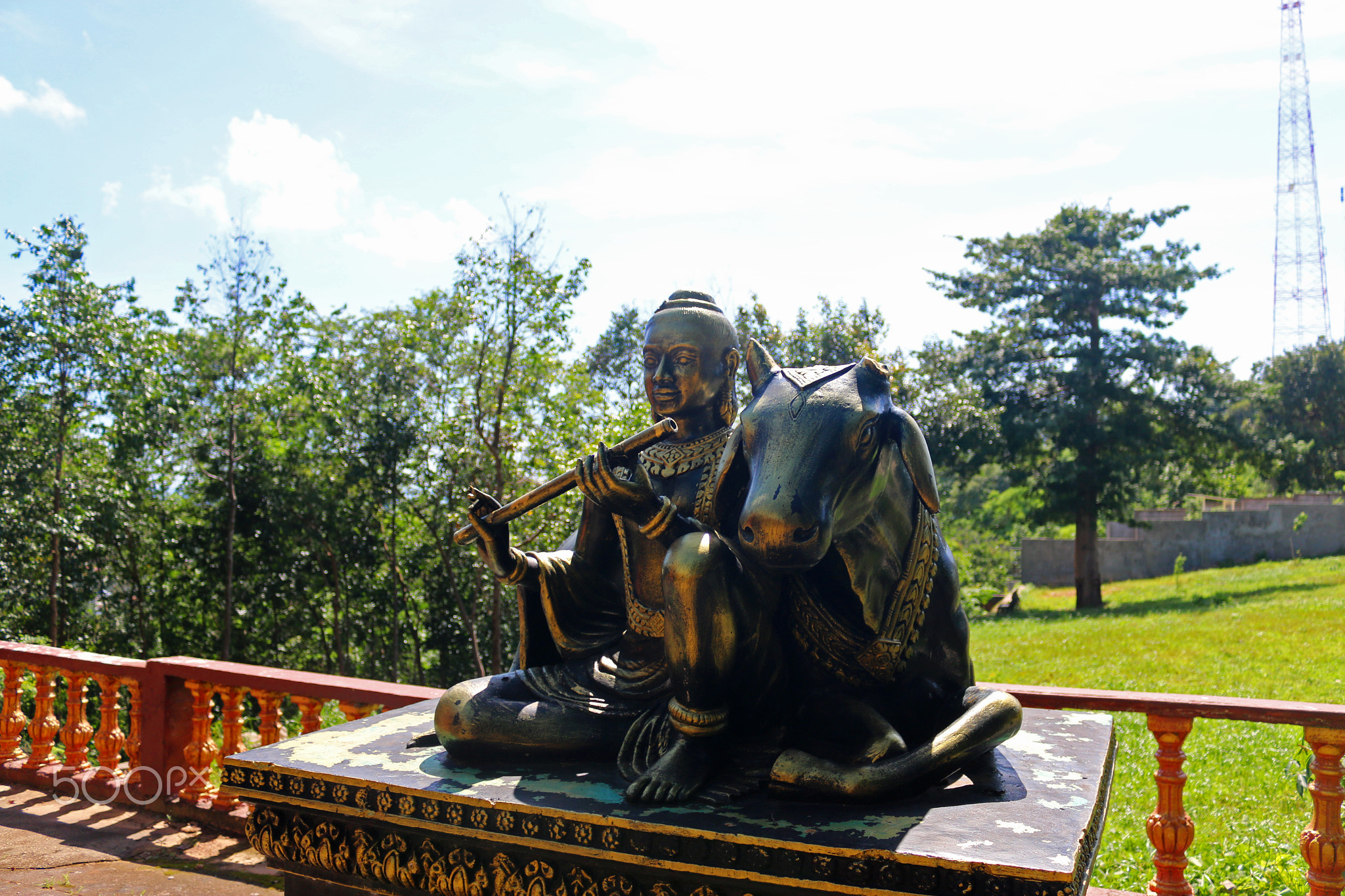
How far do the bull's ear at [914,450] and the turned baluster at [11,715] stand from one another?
5.29 m

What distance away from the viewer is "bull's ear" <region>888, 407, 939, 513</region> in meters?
2.08

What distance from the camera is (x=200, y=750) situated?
445 cm

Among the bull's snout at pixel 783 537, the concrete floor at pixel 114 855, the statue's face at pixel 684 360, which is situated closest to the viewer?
the bull's snout at pixel 783 537

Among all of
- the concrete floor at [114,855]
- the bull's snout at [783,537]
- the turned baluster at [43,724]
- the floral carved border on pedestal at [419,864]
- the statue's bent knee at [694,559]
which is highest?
the bull's snout at [783,537]

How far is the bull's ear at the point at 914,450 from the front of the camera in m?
2.08

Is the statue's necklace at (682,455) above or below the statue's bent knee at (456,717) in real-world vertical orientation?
above

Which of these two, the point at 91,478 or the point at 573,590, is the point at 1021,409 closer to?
the point at 91,478

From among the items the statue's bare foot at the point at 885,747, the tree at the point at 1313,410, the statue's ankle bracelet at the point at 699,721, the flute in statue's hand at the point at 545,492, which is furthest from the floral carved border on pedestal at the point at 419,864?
the tree at the point at 1313,410

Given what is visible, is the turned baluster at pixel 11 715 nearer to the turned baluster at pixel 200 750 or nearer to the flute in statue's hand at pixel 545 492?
the turned baluster at pixel 200 750

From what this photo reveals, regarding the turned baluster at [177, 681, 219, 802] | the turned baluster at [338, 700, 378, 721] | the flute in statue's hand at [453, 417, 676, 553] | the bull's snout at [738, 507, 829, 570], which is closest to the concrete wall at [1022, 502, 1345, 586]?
the turned baluster at [338, 700, 378, 721]

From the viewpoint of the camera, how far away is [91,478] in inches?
416

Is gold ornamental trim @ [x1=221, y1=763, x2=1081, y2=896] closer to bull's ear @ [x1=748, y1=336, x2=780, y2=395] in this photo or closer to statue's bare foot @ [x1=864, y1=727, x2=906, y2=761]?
statue's bare foot @ [x1=864, y1=727, x2=906, y2=761]

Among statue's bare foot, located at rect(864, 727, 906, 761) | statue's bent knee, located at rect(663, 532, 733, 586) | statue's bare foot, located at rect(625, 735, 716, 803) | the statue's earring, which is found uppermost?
the statue's earring

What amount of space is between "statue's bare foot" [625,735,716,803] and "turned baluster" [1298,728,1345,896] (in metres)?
2.30
